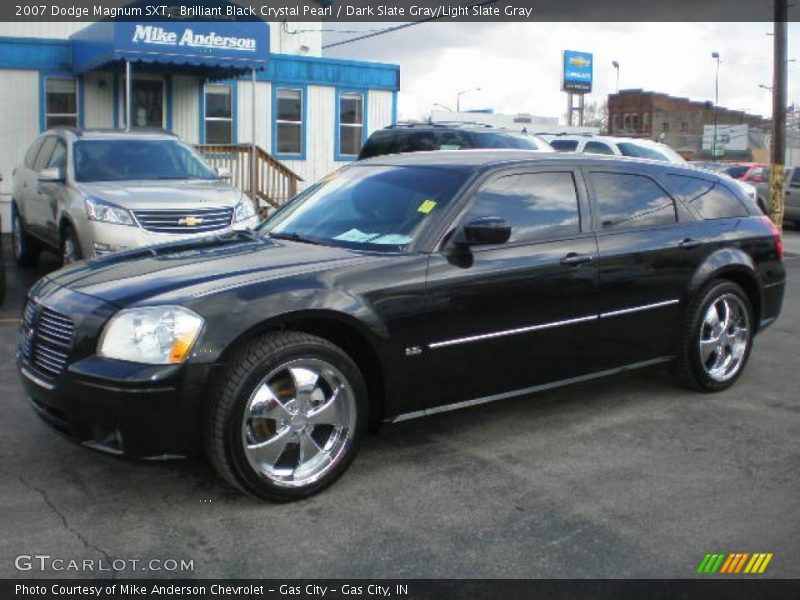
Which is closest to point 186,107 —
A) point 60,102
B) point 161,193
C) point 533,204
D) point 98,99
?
point 98,99

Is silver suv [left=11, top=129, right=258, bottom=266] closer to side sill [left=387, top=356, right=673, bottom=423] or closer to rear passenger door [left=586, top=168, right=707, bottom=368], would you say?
rear passenger door [left=586, top=168, right=707, bottom=368]

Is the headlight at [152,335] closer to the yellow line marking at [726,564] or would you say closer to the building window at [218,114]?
the yellow line marking at [726,564]

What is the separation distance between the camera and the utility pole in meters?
16.8

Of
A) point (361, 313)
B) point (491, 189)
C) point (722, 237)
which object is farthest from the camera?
point (722, 237)

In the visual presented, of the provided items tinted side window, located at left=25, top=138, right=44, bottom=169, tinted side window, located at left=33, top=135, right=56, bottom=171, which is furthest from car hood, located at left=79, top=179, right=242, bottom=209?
tinted side window, located at left=25, top=138, right=44, bottom=169

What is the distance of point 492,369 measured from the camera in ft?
16.1

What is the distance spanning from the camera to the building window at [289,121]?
20781 millimetres

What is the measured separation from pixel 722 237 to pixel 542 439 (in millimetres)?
2085

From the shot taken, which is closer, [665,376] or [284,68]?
[665,376]

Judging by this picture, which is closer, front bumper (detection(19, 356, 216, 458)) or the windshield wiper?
front bumper (detection(19, 356, 216, 458))

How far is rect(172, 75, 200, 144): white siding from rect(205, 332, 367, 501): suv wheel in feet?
53.6

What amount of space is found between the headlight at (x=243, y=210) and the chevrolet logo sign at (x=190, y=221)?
417 millimetres

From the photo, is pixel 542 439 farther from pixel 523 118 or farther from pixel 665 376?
pixel 523 118
